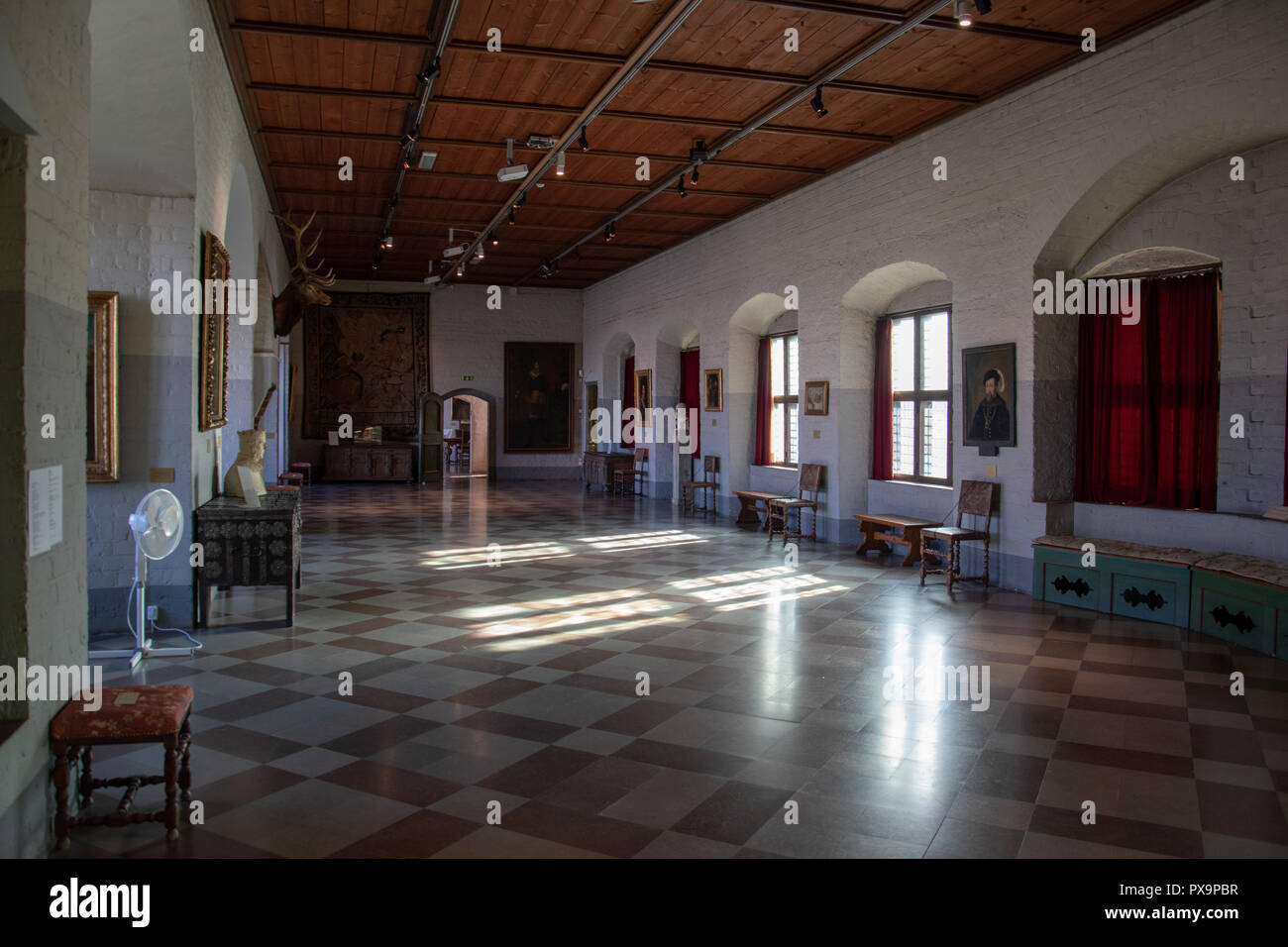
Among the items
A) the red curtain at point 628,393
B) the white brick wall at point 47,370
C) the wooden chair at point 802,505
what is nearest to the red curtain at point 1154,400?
the wooden chair at point 802,505

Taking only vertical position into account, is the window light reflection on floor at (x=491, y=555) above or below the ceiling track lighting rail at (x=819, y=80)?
below

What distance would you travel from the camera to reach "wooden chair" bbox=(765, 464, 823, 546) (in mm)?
12578

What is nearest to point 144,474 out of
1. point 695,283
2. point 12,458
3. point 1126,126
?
point 12,458

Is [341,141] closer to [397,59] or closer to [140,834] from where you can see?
[397,59]

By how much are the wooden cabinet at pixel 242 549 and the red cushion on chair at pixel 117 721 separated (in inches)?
136

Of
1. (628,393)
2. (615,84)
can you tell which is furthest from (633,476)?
(615,84)

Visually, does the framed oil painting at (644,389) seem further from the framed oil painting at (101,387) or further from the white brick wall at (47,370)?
the white brick wall at (47,370)

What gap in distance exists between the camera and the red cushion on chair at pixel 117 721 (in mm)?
3490

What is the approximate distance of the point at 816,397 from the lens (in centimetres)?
1266

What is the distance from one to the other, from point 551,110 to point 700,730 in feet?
23.9

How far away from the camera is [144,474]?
22.8ft

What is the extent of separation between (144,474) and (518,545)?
5373 millimetres

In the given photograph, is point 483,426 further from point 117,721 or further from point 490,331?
point 117,721

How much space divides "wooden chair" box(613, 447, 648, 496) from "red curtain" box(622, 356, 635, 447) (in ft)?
3.85
